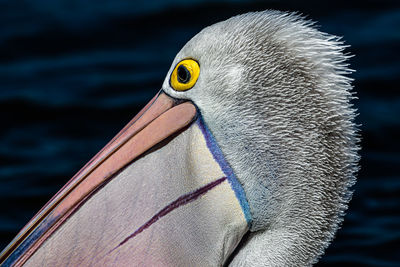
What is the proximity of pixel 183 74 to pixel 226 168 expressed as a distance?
43 centimetres

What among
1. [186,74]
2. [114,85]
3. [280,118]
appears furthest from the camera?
[114,85]

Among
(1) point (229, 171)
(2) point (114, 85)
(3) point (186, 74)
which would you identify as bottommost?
(1) point (229, 171)

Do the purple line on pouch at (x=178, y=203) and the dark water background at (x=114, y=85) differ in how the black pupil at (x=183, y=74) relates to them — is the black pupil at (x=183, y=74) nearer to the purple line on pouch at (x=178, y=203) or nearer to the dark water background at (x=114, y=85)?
the purple line on pouch at (x=178, y=203)

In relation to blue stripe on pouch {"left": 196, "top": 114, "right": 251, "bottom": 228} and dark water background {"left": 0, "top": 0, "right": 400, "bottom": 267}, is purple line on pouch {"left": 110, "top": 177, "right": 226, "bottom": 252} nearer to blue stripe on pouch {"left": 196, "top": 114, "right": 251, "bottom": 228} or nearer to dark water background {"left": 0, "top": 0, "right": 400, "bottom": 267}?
blue stripe on pouch {"left": 196, "top": 114, "right": 251, "bottom": 228}

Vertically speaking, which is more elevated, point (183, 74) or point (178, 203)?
point (183, 74)

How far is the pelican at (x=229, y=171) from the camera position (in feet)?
10.00

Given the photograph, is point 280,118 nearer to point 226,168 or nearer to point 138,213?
point 226,168

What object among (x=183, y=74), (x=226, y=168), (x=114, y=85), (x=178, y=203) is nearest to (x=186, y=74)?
(x=183, y=74)

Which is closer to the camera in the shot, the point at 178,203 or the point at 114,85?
the point at 178,203

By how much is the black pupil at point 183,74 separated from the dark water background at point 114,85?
8.59ft

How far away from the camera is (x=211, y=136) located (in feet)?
10.3

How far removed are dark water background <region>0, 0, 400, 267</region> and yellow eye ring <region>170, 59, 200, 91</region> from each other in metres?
2.59

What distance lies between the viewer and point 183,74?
3176mm

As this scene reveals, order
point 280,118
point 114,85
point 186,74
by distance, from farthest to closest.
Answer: point 114,85
point 186,74
point 280,118
